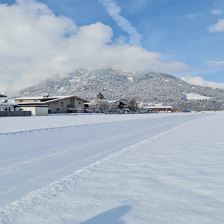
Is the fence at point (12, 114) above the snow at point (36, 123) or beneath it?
above

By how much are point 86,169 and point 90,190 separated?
2083 millimetres

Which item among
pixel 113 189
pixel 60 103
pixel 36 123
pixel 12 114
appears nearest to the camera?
pixel 113 189

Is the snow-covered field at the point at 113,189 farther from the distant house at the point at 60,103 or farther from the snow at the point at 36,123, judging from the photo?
the distant house at the point at 60,103

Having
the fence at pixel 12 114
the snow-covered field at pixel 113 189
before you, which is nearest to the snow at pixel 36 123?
the fence at pixel 12 114

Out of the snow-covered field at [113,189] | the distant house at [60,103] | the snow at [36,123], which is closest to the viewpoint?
the snow-covered field at [113,189]

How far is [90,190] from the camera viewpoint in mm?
6016

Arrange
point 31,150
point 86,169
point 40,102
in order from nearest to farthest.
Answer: point 86,169, point 31,150, point 40,102

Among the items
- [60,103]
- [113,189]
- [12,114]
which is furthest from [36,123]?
[60,103]

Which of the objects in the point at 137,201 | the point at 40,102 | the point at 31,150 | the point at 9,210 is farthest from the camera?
the point at 40,102

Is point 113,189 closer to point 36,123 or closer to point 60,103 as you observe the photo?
point 36,123

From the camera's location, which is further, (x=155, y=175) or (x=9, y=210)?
(x=155, y=175)

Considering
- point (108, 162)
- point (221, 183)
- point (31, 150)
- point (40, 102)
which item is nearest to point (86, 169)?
point (108, 162)

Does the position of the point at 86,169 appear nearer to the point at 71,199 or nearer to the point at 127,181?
the point at 127,181

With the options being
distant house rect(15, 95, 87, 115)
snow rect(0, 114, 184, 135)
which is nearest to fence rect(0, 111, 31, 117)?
snow rect(0, 114, 184, 135)
